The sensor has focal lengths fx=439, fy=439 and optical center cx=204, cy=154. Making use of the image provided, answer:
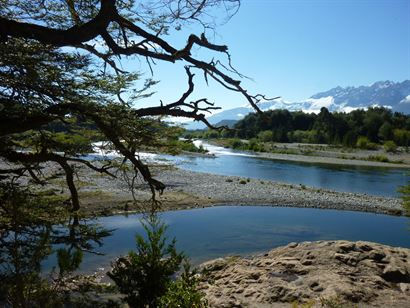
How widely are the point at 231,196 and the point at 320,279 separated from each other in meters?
17.5

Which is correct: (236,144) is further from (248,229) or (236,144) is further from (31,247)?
(31,247)

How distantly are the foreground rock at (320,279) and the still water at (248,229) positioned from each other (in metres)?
4.22

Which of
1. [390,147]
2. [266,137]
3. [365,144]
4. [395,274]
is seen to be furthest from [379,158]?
[395,274]

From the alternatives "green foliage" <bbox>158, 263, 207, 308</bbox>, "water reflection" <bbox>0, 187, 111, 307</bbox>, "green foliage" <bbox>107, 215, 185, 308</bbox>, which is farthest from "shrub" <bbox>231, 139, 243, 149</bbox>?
"green foliage" <bbox>158, 263, 207, 308</bbox>

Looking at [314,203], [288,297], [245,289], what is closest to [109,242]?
[245,289]

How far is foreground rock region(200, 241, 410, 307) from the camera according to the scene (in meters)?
6.79

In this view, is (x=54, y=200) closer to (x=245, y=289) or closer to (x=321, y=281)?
(x=245, y=289)

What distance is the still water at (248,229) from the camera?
14.6 metres

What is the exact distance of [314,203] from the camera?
24469 millimetres

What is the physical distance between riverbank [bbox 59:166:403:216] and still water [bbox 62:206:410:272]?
3.49 feet

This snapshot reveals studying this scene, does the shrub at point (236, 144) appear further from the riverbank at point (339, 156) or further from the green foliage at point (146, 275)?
the green foliage at point (146, 275)

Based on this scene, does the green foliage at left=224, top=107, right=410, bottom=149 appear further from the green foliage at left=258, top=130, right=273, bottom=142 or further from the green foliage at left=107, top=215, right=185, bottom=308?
the green foliage at left=107, top=215, right=185, bottom=308

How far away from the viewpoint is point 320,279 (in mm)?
7566

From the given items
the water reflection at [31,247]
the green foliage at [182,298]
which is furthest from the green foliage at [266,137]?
the green foliage at [182,298]
